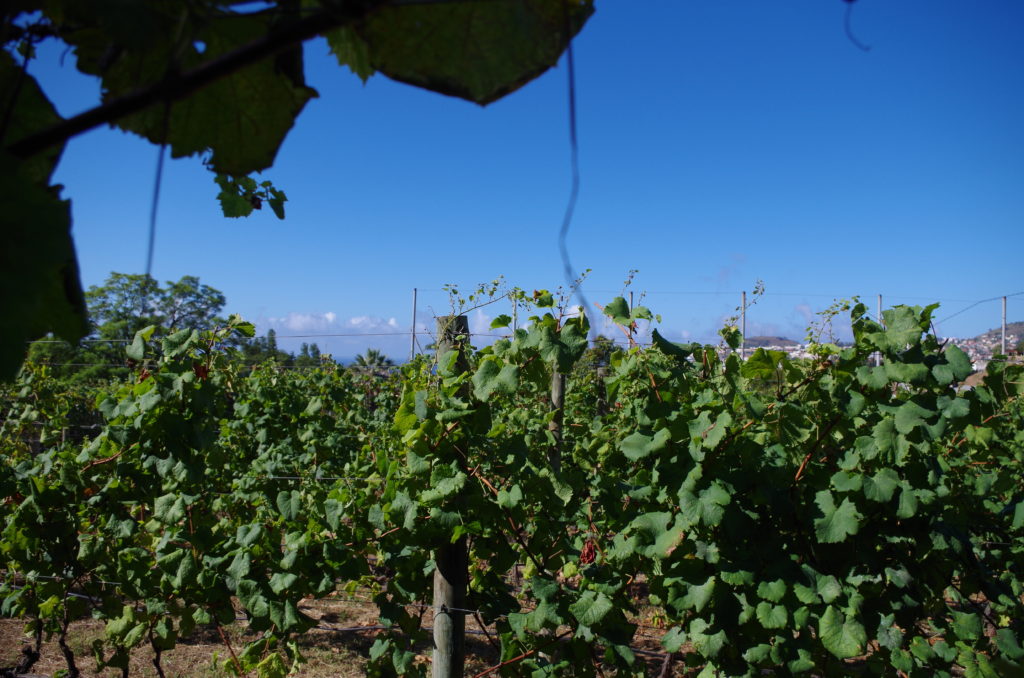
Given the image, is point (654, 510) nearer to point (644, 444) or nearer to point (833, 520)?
point (644, 444)

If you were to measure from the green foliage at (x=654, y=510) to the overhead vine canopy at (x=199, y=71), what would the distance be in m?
1.44

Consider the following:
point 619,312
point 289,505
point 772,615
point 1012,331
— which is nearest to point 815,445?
point 772,615

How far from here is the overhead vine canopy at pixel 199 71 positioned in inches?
17.8

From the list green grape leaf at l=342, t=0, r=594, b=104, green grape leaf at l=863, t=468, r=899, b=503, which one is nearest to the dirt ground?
green grape leaf at l=863, t=468, r=899, b=503

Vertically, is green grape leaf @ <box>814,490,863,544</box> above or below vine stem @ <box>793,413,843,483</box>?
below

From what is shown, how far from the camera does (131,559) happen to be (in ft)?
8.86

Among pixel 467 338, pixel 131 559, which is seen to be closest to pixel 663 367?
pixel 467 338

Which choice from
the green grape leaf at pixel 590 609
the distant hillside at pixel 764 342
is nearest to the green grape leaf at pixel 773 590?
the green grape leaf at pixel 590 609

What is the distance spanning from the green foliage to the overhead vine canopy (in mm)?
1441

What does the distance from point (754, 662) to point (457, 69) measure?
2247 mm

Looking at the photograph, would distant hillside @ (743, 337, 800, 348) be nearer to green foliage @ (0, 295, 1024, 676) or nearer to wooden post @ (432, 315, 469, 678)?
green foliage @ (0, 295, 1024, 676)

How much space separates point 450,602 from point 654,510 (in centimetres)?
79

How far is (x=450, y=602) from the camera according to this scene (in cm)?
233

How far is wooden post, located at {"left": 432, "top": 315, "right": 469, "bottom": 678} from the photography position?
2293 millimetres
